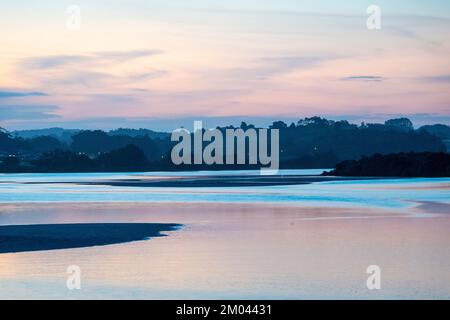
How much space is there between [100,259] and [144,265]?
1497mm

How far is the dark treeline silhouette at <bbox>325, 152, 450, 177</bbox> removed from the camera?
94375 mm

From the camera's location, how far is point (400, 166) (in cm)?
9769

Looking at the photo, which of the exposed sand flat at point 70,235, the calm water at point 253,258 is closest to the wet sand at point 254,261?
the calm water at point 253,258

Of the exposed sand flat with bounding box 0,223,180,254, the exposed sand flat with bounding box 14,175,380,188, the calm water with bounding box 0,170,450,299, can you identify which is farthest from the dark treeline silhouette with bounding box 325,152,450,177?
the exposed sand flat with bounding box 0,223,180,254

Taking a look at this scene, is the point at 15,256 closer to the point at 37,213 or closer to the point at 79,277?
the point at 79,277

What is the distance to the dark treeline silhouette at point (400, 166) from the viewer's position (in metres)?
94.4

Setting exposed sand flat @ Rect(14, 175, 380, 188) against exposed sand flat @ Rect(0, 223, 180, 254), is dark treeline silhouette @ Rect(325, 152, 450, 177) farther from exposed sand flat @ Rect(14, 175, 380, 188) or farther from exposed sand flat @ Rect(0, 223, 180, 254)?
exposed sand flat @ Rect(0, 223, 180, 254)

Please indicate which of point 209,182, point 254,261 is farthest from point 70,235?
point 209,182

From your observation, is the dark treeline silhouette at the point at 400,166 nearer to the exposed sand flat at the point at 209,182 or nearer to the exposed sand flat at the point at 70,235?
the exposed sand flat at the point at 209,182

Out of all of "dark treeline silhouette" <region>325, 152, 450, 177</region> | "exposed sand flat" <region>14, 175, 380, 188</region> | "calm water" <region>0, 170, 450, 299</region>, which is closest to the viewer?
"calm water" <region>0, 170, 450, 299</region>

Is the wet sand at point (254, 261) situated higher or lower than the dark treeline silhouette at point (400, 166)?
lower

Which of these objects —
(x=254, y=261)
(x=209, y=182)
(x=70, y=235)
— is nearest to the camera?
(x=254, y=261)

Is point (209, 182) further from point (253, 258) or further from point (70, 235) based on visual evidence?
point (253, 258)
